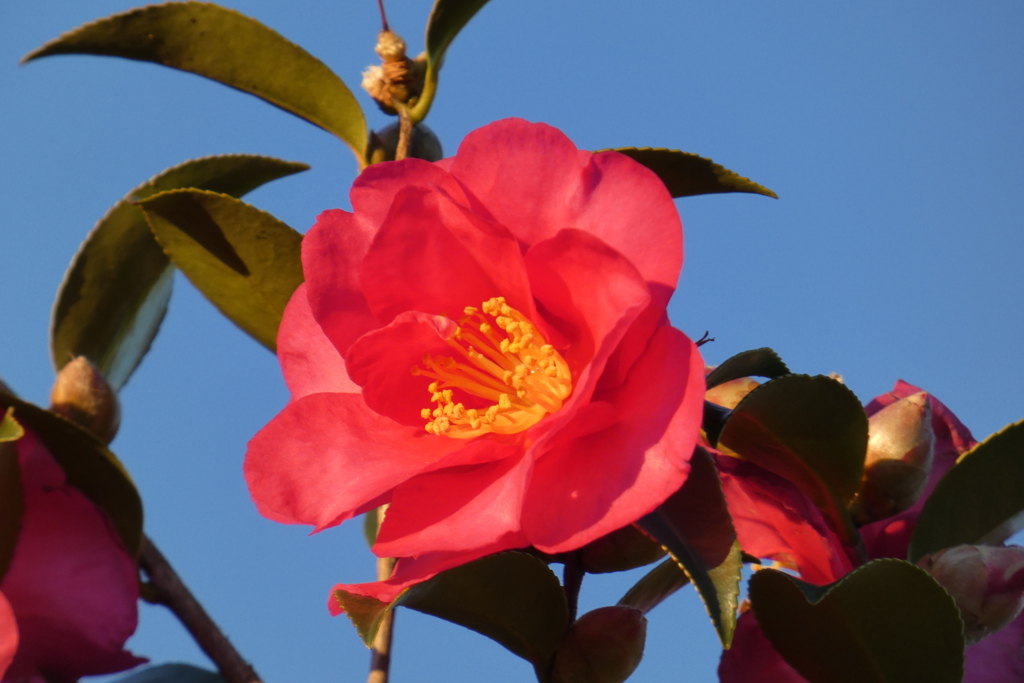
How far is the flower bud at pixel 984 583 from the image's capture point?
67 cm

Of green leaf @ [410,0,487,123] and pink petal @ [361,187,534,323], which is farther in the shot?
green leaf @ [410,0,487,123]

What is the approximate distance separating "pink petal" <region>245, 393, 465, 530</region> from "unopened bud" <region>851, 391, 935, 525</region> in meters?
0.33

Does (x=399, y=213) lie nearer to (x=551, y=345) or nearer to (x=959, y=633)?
(x=551, y=345)

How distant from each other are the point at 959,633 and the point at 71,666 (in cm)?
73

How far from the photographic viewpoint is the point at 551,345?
74 cm

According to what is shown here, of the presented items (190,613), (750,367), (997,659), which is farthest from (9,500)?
(997,659)

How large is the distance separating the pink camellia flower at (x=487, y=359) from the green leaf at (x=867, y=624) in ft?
0.56

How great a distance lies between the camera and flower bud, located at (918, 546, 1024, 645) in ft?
2.20

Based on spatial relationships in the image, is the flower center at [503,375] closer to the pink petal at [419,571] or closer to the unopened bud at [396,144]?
the pink petal at [419,571]

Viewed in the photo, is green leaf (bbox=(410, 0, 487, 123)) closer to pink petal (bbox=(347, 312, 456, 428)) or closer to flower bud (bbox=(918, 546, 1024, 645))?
pink petal (bbox=(347, 312, 456, 428))

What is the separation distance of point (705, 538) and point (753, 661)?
0.78 feet

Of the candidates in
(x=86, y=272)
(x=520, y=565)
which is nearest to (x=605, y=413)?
(x=520, y=565)

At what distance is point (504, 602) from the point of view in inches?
25.5

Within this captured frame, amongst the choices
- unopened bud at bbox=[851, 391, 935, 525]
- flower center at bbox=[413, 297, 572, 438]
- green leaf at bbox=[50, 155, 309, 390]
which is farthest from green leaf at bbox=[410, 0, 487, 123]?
unopened bud at bbox=[851, 391, 935, 525]
